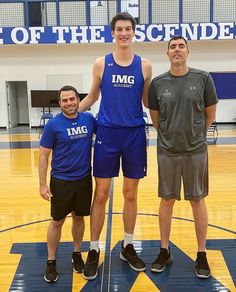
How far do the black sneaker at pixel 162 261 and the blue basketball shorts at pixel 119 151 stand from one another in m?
0.69

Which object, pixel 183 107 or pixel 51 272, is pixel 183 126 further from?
pixel 51 272

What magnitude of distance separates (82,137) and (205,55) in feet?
41.9

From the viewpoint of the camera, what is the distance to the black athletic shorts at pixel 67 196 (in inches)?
110

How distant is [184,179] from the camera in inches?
113

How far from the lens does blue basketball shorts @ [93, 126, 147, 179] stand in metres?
2.87

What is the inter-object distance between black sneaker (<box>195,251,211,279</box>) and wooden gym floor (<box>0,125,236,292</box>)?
49 millimetres

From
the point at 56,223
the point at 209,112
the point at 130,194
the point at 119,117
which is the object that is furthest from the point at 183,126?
the point at 56,223

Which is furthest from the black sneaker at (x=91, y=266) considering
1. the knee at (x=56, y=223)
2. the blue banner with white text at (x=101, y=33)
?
the blue banner with white text at (x=101, y=33)

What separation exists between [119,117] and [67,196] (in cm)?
73

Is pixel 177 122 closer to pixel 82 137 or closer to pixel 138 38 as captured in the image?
pixel 82 137

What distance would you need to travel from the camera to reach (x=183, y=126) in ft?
8.98

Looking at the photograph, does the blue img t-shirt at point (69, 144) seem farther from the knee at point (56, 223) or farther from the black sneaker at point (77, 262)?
the black sneaker at point (77, 262)

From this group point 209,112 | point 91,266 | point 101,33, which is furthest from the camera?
point 101,33

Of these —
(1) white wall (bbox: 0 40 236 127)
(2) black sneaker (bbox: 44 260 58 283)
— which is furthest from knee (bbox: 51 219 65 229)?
(1) white wall (bbox: 0 40 236 127)
